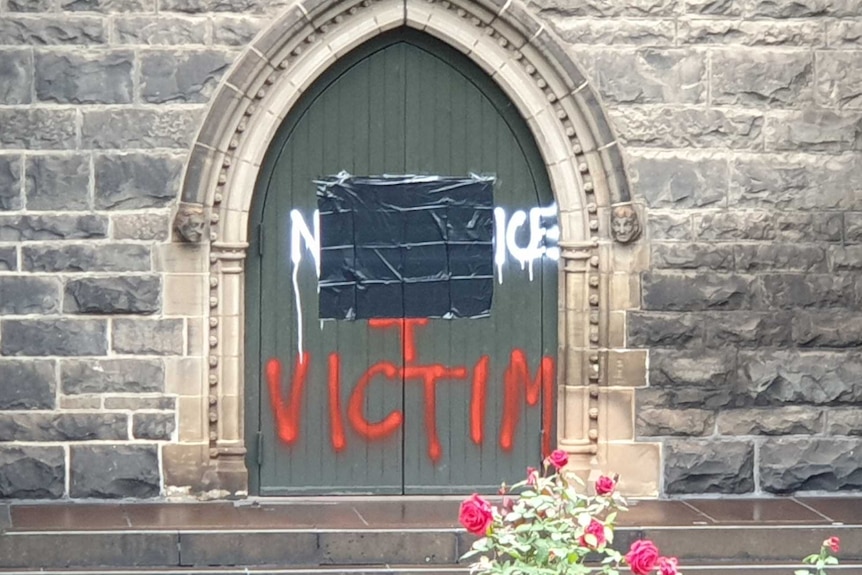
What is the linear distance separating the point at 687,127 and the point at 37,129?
3735mm

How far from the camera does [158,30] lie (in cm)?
1024

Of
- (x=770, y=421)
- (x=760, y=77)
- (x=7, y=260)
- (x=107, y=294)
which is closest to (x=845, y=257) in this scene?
(x=770, y=421)

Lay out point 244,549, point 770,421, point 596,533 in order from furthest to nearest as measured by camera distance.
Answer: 1. point 770,421
2. point 244,549
3. point 596,533

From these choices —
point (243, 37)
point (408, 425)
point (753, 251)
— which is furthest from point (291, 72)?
point (753, 251)

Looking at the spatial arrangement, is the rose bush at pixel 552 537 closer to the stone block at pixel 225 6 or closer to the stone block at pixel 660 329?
the stone block at pixel 660 329

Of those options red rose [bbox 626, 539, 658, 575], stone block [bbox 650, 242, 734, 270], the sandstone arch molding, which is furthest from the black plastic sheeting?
red rose [bbox 626, 539, 658, 575]

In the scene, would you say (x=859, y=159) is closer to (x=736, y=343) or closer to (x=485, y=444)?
(x=736, y=343)

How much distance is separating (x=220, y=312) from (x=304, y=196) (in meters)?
0.86

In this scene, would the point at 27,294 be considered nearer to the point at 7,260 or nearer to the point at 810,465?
the point at 7,260

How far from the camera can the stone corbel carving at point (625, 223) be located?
410 inches

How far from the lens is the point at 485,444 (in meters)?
10.8

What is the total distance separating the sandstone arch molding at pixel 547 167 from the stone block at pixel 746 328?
46 cm

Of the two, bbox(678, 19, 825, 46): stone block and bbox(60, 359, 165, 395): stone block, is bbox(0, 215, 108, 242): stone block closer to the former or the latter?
bbox(60, 359, 165, 395): stone block

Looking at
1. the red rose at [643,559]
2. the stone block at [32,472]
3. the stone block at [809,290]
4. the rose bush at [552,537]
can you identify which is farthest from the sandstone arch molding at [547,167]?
the red rose at [643,559]
